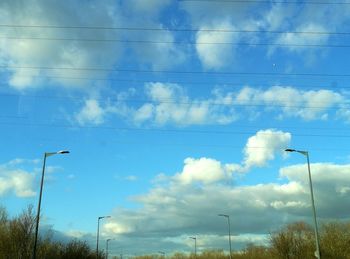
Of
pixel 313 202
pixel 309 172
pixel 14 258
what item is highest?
pixel 309 172

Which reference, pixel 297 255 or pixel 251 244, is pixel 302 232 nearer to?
pixel 297 255

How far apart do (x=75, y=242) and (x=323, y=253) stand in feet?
111

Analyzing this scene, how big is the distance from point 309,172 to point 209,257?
295 feet

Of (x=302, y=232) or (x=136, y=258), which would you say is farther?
(x=136, y=258)

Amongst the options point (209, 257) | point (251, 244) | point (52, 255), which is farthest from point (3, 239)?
point (209, 257)

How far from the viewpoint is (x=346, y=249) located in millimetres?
63438

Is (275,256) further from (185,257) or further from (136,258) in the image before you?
(136,258)

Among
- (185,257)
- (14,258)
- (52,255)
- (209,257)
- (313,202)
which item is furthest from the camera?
(185,257)

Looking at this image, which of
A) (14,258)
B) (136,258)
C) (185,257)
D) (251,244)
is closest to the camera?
(14,258)

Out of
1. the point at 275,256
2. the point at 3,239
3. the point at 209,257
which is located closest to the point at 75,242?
the point at 3,239

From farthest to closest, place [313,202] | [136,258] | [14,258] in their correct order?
[136,258] → [14,258] → [313,202]

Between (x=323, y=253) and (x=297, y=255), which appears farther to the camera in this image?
(x=297, y=255)

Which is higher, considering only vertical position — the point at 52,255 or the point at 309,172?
the point at 309,172

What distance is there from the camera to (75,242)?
7169 cm
